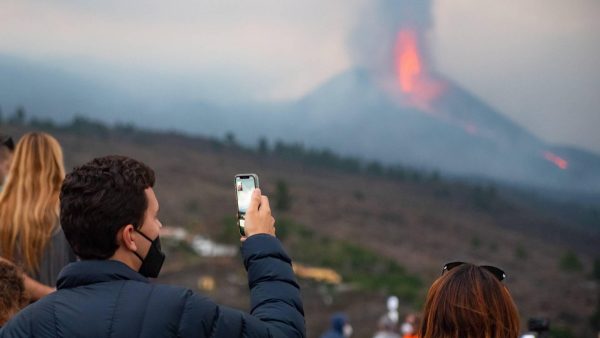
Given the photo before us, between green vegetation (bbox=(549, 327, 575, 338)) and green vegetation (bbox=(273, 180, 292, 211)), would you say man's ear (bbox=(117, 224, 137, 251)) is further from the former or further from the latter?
green vegetation (bbox=(273, 180, 292, 211))

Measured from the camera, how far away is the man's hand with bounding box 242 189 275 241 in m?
2.12

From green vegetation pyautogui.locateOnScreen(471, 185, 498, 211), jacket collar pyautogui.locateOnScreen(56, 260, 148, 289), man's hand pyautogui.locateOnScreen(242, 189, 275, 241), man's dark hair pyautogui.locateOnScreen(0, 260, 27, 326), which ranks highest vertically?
man's hand pyautogui.locateOnScreen(242, 189, 275, 241)

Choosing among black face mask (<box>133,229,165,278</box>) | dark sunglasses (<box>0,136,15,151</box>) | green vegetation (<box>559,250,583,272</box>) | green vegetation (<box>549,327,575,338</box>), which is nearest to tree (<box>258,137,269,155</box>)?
green vegetation (<box>559,250,583,272</box>)

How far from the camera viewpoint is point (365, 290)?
1294 inches

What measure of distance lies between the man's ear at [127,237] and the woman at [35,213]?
5.25ft

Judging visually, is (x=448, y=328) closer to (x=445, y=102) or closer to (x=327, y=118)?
(x=445, y=102)

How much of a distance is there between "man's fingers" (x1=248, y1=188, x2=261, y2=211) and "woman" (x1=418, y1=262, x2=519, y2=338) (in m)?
Result: 0.55

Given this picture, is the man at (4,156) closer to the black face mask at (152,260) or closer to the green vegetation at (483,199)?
the black face mask at (152,260)

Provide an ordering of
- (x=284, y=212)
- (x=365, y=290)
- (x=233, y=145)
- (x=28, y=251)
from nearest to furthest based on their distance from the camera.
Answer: (x=28, y=251) → (x=365, y=290) → (x=284, y=212) → (x=233, y=145)

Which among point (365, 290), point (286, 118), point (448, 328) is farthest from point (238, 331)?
point (286, 118)

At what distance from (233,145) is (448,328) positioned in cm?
7246

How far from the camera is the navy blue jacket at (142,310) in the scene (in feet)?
6.10

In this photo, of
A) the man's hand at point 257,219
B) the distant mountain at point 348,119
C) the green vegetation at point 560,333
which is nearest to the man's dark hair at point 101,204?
the man's hand at point 257,219

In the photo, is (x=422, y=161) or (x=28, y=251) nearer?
(x=28, y=251)
